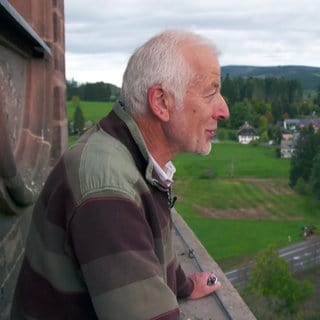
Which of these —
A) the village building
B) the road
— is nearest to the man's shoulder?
the road

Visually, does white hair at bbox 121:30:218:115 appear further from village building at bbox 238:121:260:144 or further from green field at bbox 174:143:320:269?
village building at bbox 238:121:260:144

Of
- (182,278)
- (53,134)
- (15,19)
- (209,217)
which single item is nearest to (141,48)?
(15,19)

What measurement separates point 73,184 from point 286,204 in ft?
139

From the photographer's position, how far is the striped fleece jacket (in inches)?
53.9

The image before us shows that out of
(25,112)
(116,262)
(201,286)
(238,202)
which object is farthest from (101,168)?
(238,202)

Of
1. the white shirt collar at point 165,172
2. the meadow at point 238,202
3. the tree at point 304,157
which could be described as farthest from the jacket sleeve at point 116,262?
the tree at point 304,157

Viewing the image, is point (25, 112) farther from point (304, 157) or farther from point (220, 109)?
point (304, 157)

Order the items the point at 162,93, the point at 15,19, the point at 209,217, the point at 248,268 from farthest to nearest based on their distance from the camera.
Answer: the point at 209,217
the point at 248,268
the point at 15,19
the point at 162,93

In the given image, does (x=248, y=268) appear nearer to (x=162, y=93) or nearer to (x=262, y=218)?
(x=262, y=218)

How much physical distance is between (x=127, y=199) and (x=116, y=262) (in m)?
0.14

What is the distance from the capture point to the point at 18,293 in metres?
1.64

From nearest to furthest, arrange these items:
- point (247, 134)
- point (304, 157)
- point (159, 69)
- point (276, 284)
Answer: point (159, 69) → point (276, 284) → point (304, 157) → point (247, 134)

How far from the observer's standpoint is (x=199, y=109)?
66.0 inches

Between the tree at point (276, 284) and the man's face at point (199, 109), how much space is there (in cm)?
2221
